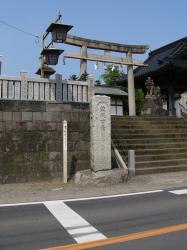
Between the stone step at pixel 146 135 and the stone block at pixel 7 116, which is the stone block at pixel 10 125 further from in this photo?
the stone step at pixel 146 135

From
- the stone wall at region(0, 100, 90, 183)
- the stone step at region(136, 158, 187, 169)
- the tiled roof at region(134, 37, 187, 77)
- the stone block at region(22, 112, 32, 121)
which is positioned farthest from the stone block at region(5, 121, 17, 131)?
the tiled roof at region(134, 37, 187, 77)

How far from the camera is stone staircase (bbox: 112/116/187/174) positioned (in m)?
14.3

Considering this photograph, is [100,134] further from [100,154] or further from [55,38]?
[55,38]

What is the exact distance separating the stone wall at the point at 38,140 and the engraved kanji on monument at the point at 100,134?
1.25 meters

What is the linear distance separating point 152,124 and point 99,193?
29.6 feet

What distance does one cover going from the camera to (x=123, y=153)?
14727 mm

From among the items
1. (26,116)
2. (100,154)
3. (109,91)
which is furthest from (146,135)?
(109,91)

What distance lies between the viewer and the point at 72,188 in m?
11.4

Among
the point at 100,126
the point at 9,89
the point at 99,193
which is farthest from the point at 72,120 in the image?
the point at 99,193

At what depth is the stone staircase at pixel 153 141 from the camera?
46.9 ft

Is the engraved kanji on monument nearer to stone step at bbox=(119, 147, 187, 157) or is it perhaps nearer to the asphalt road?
stone step at bbox=(119, 147, 187, 157)

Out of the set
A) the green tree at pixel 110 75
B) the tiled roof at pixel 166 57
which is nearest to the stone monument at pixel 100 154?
the tiled roof at pixel 166 57

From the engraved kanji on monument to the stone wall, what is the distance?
125 centimetres

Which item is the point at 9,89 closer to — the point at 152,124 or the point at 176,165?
the point at 176,165
